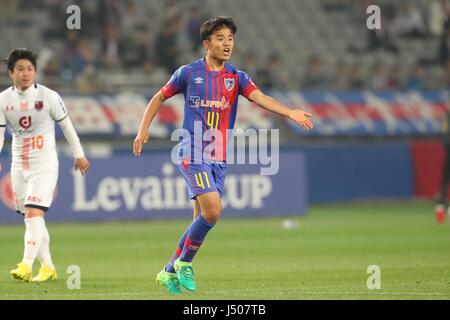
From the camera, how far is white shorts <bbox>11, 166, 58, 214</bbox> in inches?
436

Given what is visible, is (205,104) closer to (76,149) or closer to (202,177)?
(202,177)

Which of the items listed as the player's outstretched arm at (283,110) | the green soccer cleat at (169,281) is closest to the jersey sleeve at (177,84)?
the player's outstretched arm at (283,110)

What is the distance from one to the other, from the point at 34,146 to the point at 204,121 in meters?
2.30

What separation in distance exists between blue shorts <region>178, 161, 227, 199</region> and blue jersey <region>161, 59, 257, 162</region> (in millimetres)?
81

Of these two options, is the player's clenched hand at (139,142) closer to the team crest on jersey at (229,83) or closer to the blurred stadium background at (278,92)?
the team crest on jersey at (229,83)

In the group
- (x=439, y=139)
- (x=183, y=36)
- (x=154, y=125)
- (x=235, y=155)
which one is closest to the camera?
(x=235, y=155)

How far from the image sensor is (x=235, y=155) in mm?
20906

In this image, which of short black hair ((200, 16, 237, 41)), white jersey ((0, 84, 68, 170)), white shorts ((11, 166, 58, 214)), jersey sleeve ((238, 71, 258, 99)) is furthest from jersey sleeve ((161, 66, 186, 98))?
white shorts ((11, 166, 58, 214))

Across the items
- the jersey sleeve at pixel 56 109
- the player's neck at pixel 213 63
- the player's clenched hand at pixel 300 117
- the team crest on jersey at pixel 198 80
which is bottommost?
the player's clenched hand at pixel 300 117

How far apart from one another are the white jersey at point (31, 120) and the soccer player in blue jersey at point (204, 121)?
69.7 inches

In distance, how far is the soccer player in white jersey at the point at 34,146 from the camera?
1099 cm

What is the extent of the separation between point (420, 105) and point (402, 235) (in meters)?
10.5

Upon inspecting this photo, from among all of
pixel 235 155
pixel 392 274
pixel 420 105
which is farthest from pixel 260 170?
pixel 392 274

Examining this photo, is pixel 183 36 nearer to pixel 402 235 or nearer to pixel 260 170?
pixel 260 170
